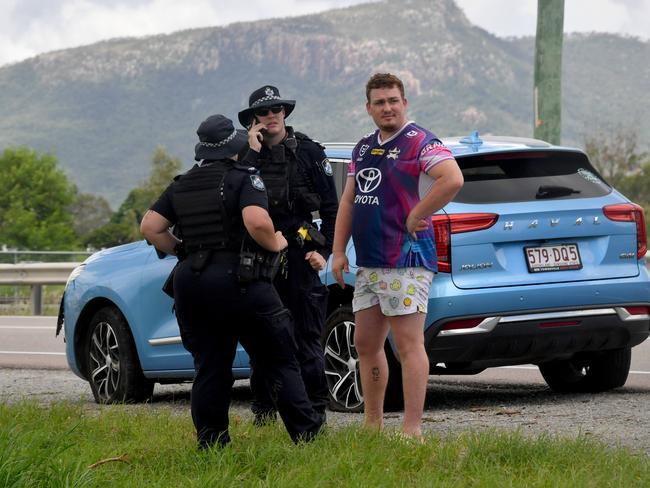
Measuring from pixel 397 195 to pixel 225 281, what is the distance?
103cm

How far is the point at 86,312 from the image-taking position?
31.2 ft

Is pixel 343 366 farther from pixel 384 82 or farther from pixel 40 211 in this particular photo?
pixel 40 211

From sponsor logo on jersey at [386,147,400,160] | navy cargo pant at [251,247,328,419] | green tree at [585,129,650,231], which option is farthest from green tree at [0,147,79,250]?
sponsor logo on jersey at [386,147,400,160]

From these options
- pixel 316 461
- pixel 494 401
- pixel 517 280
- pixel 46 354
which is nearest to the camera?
pixel 316 461

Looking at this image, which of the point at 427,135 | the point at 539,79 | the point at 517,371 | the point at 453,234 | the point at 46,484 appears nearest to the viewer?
the point at 46,484

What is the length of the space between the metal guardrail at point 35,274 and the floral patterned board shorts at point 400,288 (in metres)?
14.3

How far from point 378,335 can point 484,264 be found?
3.70 feet

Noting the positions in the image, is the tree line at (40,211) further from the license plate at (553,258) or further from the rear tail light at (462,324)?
the rear tail light at (462,324)

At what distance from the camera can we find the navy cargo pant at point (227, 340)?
19.3 ft

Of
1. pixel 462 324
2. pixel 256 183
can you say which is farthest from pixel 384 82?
pixel 462 324

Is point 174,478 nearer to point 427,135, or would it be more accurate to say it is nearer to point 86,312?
point 427,135

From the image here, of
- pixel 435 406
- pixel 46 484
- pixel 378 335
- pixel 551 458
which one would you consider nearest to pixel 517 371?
pixel 435 406

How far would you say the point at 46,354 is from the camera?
1440 cm

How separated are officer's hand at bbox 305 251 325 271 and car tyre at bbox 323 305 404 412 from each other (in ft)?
3.92
